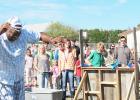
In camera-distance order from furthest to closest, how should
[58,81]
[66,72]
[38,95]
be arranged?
[58,81], [66,72], [38,95]

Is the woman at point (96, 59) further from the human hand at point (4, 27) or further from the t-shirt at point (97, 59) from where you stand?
the human hand at point (4, 27)

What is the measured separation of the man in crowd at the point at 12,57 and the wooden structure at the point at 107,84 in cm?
472

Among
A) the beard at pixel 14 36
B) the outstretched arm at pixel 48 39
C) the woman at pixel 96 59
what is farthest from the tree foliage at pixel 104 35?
the beard at pixel 14 36

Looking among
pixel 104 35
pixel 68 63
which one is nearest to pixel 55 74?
pixel 68 63

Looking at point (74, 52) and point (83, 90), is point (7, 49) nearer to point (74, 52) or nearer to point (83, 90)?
point (83, 90)

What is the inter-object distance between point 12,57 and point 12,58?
1 centimetres

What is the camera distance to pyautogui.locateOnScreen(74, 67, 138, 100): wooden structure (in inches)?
431

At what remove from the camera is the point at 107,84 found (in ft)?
37.4

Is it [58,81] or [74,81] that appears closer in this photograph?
[74,81]

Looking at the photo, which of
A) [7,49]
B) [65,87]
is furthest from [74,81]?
[7,49]

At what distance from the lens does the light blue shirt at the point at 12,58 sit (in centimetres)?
628

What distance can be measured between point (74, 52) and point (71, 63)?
34 cm

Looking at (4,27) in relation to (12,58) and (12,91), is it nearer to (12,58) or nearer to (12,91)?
(12,58)

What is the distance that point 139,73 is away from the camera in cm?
1106
